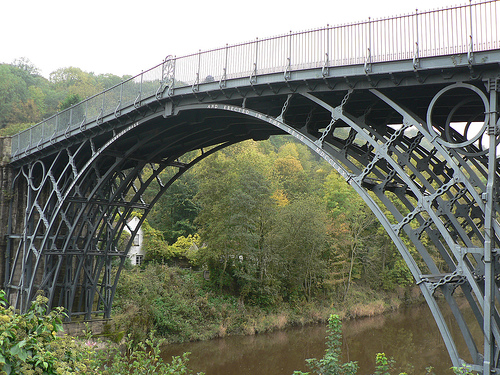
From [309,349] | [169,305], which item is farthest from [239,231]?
[309,349]

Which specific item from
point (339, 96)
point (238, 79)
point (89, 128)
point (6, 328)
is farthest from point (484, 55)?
point (89, 128)

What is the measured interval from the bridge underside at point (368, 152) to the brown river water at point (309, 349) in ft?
9.63

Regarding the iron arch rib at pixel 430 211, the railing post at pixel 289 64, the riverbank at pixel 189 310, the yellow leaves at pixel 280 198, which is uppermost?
the yellow leaves at pixel 280 198

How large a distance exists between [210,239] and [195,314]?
15.9ft

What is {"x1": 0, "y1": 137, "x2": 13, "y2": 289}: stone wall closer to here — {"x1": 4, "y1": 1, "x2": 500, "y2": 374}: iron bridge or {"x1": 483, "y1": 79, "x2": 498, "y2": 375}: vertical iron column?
{"x1": 4, "y1": 1, "x2": 500, "y2": 374}: iron bridge

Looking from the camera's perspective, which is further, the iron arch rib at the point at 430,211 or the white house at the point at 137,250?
the white house at the point at 137,250

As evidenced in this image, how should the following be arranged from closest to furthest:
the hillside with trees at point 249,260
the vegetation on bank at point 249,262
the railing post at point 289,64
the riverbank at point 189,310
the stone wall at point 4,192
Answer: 1. the railing post at point 289,64
2. the stone wall at point 4,192
3. the riverbank at point 189,310
4. the vegetation on bank at point 249,262
5. the hillside with trees at point 249,260

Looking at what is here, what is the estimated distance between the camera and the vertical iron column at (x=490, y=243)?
22.3ft

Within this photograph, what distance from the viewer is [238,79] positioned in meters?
11.7

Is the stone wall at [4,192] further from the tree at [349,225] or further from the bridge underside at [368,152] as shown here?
the tree at [349,225]

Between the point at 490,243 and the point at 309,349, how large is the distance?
62.7 ft

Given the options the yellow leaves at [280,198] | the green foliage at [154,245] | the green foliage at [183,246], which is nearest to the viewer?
the green foliage at [154,245]

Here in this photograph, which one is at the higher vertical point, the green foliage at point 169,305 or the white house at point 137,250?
the white house at point 137,250

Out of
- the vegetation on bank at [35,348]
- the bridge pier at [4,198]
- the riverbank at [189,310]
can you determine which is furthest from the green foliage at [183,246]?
the vegetation on bank at [35,348]
